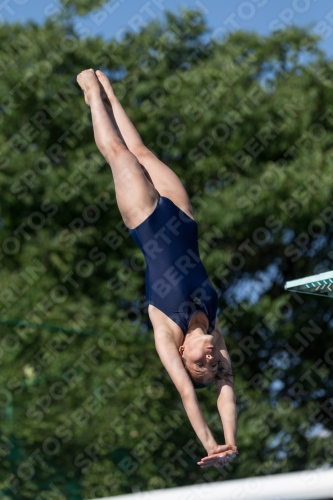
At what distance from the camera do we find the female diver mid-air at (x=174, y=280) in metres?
5.23

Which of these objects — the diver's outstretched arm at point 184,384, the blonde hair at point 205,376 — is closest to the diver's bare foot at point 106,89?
the diver's outstretched arm at point 184,384

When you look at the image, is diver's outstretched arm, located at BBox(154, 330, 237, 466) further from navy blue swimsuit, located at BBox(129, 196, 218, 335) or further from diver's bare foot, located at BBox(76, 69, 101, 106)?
diver's bare foot, located at BBox(76, 69, 101, 106)

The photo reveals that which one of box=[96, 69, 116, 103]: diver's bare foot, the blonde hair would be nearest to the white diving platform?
the blonde hair

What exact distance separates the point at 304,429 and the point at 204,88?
4.59 metres

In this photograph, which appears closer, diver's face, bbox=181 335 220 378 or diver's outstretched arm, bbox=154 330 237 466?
diver's outstretched arm, bbox=154 330 237 466

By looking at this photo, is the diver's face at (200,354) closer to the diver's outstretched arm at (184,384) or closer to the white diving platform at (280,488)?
the diver's outstretched arm at (184,384)

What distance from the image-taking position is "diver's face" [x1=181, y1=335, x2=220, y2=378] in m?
5.22

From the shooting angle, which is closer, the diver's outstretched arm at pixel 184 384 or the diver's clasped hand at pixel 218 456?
the diver's clasped hand at pixel 218 456

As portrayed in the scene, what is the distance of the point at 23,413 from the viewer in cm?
1081

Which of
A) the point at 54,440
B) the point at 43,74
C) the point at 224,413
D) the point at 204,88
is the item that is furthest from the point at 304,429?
the point at 224,413

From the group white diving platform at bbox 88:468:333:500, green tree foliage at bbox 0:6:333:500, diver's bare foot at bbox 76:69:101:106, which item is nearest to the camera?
white diving platform at bbox 88:468:333:500

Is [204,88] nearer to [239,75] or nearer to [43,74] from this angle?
[239,75]

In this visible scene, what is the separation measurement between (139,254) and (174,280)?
6.29 m

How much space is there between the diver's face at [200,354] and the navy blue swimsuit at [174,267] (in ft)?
0.48
